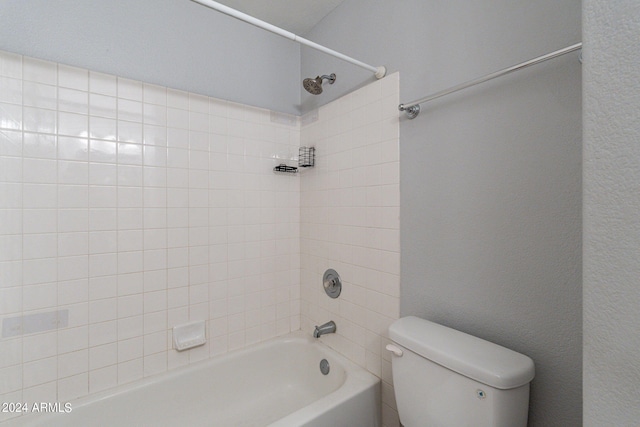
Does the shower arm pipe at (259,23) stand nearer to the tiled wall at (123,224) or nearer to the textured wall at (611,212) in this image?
the tiled wall at (123,224)

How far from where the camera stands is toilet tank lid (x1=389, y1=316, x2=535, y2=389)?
0.79m

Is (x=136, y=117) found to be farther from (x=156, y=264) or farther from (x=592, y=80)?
(x=592, y=80)

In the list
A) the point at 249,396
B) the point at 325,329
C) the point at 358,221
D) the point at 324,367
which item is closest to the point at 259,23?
the point at 358,221

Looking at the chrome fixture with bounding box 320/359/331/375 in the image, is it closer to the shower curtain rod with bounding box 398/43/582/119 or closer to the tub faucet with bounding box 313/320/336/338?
the tub faucet with bounding box 313/320/336/338

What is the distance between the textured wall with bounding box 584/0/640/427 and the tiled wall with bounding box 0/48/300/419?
5.33ft

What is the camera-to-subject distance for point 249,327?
70.6 inches

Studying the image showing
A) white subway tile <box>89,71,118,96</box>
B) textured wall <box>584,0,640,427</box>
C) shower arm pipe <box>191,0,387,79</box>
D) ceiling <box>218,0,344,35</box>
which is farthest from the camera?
ceiling <box>218,0,344,35</box>

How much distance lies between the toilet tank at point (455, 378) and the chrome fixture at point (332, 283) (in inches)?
22.7

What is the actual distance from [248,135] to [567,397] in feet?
6.13

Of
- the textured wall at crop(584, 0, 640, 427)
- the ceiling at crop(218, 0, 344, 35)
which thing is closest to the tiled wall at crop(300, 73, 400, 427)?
the ceiling at crop(218, 0, 344, 35)

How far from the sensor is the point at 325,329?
1683 mm

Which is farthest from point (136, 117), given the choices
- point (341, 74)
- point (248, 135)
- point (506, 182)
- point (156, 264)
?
point (506, 182)

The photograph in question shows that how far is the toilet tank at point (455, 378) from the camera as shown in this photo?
31.4 inches

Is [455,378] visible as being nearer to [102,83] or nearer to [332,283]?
[332,283]
